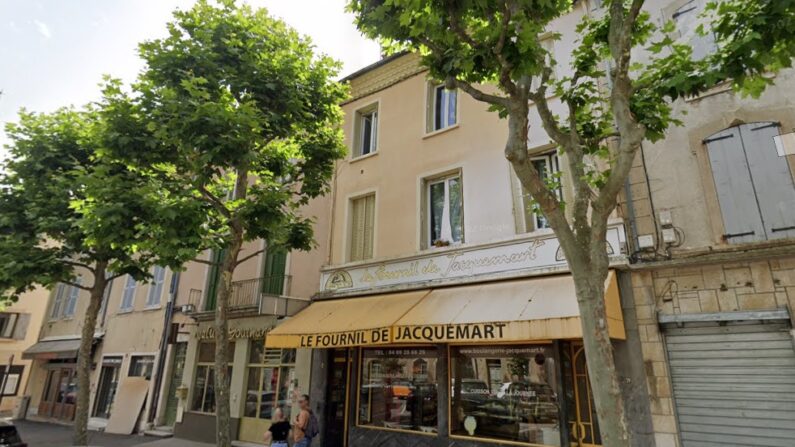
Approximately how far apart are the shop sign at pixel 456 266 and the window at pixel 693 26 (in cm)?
365

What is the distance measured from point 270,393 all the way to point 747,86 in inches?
473

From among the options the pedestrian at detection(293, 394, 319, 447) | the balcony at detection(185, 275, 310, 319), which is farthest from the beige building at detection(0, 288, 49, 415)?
the pedestrian at detection(293, 394, 319, 447)

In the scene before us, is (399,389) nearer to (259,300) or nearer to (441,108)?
(259,300)

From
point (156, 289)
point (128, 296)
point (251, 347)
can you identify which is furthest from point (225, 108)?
point (128, 296)

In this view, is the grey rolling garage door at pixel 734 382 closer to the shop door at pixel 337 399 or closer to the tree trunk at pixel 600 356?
the tree trunk at pixel 600 356

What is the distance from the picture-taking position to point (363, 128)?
1341 centimetres

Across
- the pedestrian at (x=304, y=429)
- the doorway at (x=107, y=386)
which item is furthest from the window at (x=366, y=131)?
the doorway at (x=107, y=386)

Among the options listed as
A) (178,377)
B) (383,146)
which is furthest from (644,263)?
(178,377)

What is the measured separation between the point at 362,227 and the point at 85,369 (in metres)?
7.79

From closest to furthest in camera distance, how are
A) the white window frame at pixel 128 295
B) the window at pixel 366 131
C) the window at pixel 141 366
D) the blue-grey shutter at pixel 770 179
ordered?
the blue-grey shutter at pixel 770 179, the window at pixel 366 131, the window at pixel 141 366, the white window frame at pixel 128 295

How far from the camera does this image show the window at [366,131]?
1305 centimetres

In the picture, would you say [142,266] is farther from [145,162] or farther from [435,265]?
[435,265]

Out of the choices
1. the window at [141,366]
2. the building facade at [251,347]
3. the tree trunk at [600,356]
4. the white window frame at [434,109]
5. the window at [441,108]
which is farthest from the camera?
the window at [141,366]

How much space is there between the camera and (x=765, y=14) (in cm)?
468
